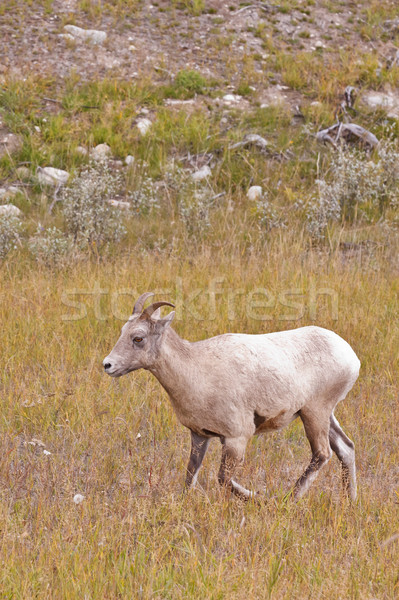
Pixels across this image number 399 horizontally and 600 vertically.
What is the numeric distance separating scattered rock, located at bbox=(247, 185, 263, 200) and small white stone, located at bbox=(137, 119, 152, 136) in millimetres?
2401

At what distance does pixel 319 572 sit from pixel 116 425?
6.72 ft

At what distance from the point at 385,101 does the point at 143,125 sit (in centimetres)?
472

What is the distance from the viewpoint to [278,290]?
7.04 metres

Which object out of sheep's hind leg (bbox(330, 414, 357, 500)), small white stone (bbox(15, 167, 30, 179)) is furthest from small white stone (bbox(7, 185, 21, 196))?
sheep's hind leg (bbox(330, 414, 357, 500))

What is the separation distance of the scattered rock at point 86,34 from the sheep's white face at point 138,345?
37.5 ft

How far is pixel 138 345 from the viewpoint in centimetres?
367

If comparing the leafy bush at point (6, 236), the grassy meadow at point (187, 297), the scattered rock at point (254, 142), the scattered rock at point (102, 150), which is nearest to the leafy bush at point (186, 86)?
the grassy meadow at point (187, 297)

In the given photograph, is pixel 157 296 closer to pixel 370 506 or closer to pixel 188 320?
pixel 188 320

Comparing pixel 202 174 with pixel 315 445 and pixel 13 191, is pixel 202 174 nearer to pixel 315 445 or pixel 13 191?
pixel 13 191

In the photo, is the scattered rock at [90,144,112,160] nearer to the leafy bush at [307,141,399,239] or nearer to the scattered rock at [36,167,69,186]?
the scattered rock at [36,167,69,186]

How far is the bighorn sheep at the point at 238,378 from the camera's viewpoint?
3.69 m

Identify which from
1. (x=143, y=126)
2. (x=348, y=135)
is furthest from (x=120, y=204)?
(x=348, y=135)

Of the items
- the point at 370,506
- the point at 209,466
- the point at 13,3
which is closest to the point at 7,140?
the point at 13,3

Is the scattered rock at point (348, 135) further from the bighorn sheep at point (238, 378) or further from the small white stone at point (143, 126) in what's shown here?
the bighorn sheep at point (238, 378)
